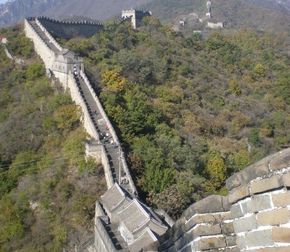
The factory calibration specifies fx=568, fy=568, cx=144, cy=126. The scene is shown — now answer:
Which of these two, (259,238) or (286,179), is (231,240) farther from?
(286,179)

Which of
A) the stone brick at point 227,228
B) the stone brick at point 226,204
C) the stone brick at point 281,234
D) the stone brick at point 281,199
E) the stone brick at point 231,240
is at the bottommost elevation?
the stone brick at point 231,240

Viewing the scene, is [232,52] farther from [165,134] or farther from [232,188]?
[232,188]

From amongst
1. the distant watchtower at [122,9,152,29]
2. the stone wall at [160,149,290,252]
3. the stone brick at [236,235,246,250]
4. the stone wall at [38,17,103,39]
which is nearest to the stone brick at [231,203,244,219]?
the stone wall at [160,149,290,252]

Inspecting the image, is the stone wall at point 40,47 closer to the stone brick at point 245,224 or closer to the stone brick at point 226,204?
the stone brick at point 226,204

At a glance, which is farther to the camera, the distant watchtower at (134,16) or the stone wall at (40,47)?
the distant watchtower at (134,16)

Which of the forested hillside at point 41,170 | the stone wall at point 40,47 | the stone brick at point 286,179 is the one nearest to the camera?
the stone brick at point 286,179

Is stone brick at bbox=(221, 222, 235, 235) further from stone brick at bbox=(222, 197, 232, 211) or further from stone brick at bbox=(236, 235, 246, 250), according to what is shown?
stone brick at bbox=(236, 235, 246, 250)

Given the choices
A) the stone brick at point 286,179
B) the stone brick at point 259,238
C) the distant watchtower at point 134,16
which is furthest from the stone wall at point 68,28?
the stone brick at point 286,179

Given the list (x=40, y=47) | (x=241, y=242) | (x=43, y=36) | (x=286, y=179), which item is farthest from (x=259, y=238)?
(x=43, y=36)
